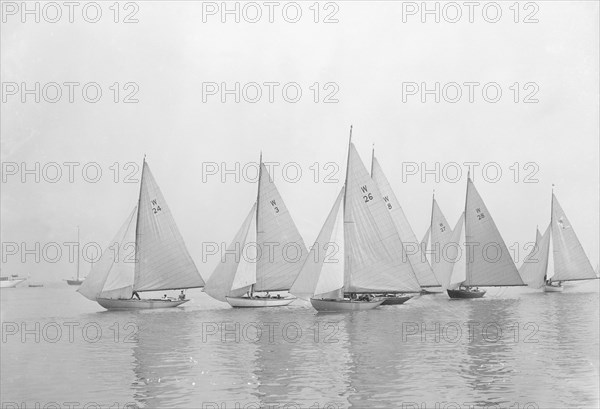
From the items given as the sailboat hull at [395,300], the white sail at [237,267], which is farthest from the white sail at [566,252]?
the white sail at [237,267]

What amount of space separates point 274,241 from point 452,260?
985 inches

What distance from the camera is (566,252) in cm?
9425

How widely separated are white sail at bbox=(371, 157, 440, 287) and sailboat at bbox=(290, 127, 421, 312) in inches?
499

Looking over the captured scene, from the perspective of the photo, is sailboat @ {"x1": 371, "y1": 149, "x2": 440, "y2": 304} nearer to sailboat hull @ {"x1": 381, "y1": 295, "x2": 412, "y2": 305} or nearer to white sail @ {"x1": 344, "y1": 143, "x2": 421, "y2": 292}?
sailboat hull @ {"x1": 381, "y1": 295, "x2": 412, "y2": 305}

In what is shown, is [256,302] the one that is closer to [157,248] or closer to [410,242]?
[157,248]

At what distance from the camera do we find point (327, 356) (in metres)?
35.9

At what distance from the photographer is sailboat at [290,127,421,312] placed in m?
58.4

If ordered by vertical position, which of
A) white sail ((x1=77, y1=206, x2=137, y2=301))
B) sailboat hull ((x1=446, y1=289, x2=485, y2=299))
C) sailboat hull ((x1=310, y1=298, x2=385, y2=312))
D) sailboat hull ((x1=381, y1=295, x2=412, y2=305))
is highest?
white sail ((x1=77, y1=206, x2=137, y2=301))

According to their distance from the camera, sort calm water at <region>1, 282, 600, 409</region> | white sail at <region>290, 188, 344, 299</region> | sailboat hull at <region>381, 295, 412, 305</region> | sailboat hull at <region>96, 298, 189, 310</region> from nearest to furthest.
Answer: calm water at <region>1, 282, 600, 409</region>, white sail at <region>290, 188, 344, 299</region>, sailboat hull at <region>96, 298, 189, 310</region>, sailboat hull at <region>381, 295, 412, 305</region>

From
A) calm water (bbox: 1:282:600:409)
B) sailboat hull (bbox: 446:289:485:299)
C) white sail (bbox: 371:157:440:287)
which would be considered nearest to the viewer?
calm water (bbox: 1:282:600:409)

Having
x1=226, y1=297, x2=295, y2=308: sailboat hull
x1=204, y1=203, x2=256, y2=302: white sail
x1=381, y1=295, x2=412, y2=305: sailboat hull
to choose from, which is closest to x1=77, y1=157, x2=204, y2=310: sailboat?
x1=204, y1=203, x2=256, y2=302: white sail

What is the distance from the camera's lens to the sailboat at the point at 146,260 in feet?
218

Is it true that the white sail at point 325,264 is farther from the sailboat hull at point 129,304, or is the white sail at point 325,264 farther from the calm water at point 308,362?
the sailboat hull at point 129,304

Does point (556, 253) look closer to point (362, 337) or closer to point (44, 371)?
point (362, 337)
